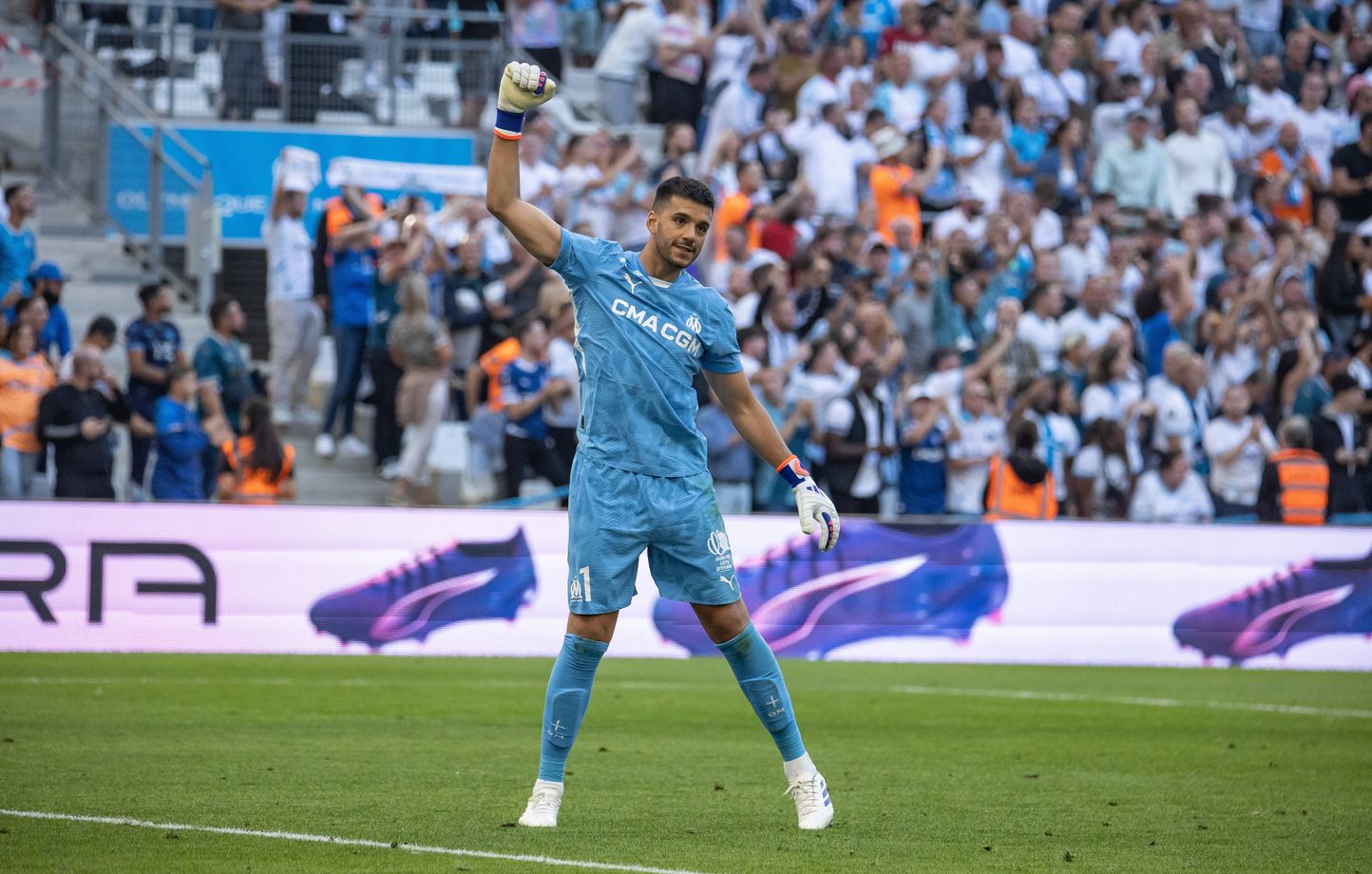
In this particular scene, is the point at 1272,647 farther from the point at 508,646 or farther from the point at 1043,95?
the point at 1043,95

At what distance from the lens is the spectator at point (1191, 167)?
22062 mm

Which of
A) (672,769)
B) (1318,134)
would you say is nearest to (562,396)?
(672,769)

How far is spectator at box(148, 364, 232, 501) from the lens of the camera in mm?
15750

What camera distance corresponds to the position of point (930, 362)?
18.5 metres

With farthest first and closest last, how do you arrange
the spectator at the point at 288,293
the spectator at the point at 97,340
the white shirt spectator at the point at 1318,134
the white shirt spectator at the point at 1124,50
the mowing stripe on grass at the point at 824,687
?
the white shirt spectator at the point at 1124,50
the white shirt spectator at the point at 1318,134
the spectator at the point at 288,293
the spectator at the point at 97,340
the mowing stripe on grass at the point at 824,687

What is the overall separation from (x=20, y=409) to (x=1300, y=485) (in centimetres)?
1150

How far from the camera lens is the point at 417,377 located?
17109 millimetres

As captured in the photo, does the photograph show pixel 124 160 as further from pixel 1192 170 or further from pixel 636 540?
pixel 636 540

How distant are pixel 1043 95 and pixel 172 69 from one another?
410 inches

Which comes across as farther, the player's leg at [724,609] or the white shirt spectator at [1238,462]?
the white shirt spectator at [1238,462]

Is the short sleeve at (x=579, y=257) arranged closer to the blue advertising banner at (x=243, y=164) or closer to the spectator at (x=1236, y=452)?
the spectator at (x=1236, y=452)

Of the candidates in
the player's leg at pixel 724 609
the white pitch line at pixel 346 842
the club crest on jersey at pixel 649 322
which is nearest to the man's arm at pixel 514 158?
the club crest on jersey at pixel 649 322

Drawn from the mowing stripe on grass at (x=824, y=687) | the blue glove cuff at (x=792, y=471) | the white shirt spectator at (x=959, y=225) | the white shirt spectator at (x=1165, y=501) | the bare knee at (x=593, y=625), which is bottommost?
the mowing stripe on grass at (x=824, y=687)

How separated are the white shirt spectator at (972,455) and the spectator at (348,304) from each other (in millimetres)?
5902
